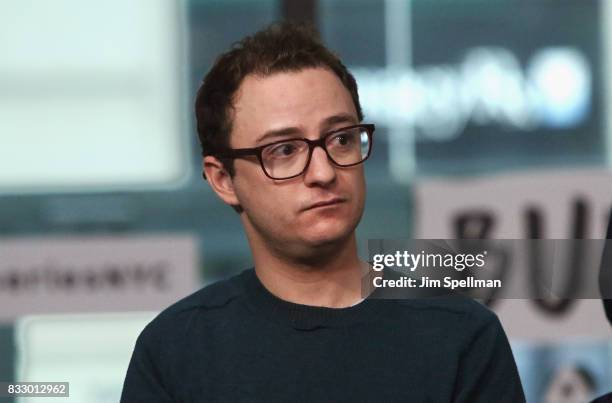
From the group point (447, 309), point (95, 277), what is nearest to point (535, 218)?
point (95, 277)

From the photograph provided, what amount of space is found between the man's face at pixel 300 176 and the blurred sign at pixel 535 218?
1403 millimetres

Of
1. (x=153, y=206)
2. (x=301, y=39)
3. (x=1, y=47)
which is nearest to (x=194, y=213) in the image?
(x=153, y=206)

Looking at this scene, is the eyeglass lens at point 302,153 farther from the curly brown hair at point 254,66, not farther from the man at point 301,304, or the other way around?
the curly brown hair at point 254,66

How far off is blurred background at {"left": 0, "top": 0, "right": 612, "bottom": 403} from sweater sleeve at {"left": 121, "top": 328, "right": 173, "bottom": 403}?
1488 millimetres

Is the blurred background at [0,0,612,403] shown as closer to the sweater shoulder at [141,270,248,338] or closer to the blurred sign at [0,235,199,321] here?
the blurred sign at [0,235,199,321]

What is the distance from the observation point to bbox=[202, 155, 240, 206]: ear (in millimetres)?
2008

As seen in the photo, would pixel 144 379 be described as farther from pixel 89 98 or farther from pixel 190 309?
pixel 89 98

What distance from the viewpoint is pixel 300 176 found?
1.85 m

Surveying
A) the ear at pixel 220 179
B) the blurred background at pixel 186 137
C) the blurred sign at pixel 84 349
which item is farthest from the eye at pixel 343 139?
the blurred sign at pixel 84 349

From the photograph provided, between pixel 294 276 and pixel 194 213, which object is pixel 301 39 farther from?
pixel 194 213

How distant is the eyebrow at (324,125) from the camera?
73.4 inches

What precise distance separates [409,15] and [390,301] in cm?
199

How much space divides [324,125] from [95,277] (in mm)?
1793

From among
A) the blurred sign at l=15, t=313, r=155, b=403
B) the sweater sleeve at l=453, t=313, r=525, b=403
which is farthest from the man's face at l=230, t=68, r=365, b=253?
the blurred sign at l=15, t=313, r=155, b=403
